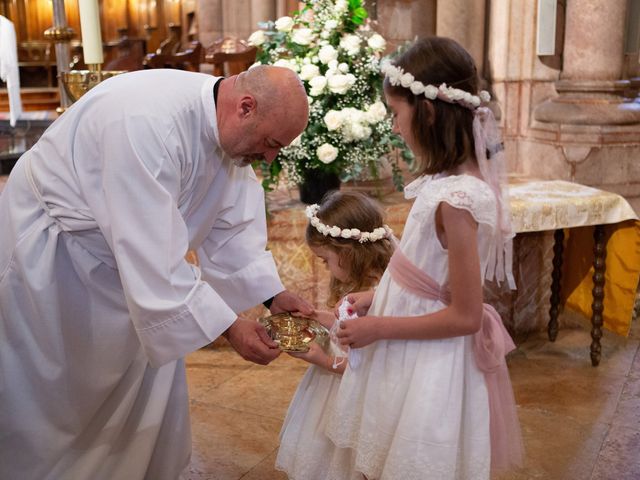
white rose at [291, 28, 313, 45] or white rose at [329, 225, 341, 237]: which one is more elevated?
white rose at [291, 28, 313, 45]

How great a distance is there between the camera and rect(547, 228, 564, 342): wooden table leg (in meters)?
4.77

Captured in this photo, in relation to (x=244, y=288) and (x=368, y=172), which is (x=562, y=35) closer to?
(x=368, y=172)

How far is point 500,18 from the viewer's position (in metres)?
5.79

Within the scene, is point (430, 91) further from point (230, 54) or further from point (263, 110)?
point (230, 54)

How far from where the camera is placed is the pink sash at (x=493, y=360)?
7.62ft

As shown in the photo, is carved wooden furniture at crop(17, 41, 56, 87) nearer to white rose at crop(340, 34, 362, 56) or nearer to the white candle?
white rose at crop(340, 34, 362, 56)

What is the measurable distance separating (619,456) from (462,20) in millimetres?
3468

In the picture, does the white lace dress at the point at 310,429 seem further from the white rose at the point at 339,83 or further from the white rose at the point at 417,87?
the white rose at the point at 339,83

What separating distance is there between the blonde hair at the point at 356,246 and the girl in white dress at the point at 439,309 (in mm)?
427

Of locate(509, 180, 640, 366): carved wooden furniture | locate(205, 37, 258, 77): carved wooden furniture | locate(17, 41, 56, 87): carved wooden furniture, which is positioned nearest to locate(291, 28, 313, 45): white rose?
locate(509, 180, 640, 366): carved wooden furniture

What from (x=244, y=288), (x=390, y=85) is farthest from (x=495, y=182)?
(x=244, y=288)

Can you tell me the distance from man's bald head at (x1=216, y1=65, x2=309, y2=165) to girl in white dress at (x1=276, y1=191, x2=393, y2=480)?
56 centimetres

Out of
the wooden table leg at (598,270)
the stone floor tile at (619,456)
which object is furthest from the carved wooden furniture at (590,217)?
the stone floor tile at (619,456)

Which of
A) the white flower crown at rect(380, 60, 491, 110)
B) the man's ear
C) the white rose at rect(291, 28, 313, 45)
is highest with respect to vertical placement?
the white rose at rect(291, 28, 313, 45)
